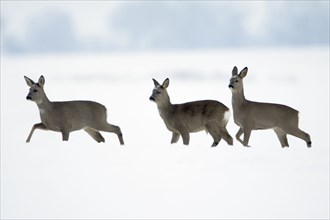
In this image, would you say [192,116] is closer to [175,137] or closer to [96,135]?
[175,137]

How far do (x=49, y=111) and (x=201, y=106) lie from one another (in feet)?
10.4

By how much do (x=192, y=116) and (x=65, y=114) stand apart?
104 inches

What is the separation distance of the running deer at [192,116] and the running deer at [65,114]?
4.08 ft

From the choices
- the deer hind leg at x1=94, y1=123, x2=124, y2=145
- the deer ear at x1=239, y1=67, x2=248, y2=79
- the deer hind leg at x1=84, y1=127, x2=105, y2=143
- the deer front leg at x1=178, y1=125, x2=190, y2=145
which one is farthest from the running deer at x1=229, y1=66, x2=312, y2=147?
the deer hind leg at x1=84, y1=127, x2=105, y2=143

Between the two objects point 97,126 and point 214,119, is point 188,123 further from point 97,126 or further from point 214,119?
point 97,126

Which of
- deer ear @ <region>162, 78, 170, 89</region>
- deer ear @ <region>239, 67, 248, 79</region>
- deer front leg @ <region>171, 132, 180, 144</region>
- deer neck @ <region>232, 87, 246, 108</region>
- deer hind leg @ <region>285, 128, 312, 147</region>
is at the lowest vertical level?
deer front leg @ <region>171, 132, 180, 144</region>

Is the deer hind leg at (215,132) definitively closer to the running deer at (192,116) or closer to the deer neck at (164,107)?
the running deer at (192,116)

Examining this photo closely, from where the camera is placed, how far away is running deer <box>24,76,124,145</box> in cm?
1628

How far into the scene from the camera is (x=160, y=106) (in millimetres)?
16250

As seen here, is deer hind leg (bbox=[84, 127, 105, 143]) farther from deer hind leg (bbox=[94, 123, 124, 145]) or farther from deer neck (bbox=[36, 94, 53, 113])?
deer neck (bbox=[36, 94, 53, 113])

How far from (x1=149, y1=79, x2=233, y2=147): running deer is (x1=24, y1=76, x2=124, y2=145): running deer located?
1.24 m

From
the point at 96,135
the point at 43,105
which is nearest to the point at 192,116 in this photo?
the point at 96,135

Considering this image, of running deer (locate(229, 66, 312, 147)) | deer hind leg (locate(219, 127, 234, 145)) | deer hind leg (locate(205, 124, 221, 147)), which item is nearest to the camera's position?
deer hind leg (locate(205, 124, 221, 147))

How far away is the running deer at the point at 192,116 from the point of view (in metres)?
15.7
